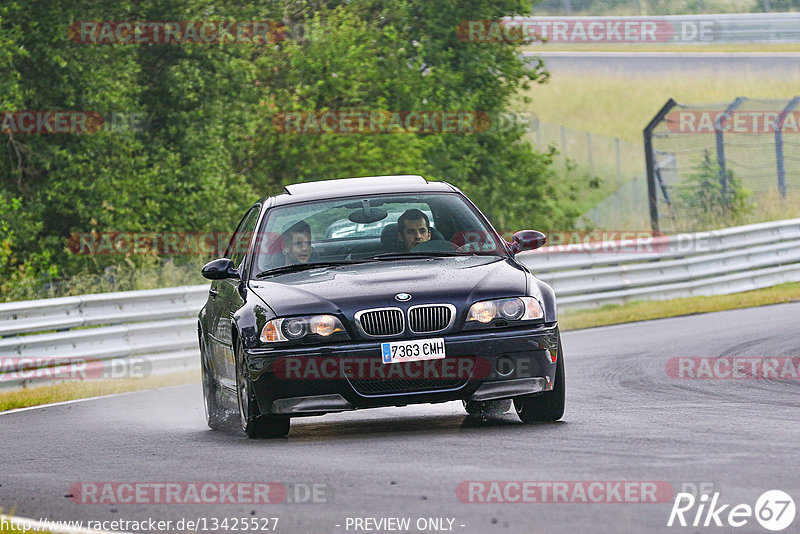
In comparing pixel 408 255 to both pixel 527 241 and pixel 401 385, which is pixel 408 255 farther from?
pixel 401 385

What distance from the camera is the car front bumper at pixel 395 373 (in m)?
8.34

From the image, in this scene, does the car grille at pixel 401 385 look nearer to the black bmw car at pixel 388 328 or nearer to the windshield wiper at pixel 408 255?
the black bmw car at pixel 388 328

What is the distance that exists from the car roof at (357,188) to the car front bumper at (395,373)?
177 cm

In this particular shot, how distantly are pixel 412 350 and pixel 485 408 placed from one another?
1.69m

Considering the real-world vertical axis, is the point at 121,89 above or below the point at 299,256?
above

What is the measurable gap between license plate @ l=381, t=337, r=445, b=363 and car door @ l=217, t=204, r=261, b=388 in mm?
1275

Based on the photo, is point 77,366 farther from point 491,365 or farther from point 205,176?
point 205,176

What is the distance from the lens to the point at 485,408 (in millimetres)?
9883

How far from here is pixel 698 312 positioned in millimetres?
18359

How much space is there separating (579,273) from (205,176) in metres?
10.4

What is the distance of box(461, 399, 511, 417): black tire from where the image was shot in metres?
9.77

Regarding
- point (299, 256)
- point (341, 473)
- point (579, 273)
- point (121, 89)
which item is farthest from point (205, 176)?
point (341, 473)
